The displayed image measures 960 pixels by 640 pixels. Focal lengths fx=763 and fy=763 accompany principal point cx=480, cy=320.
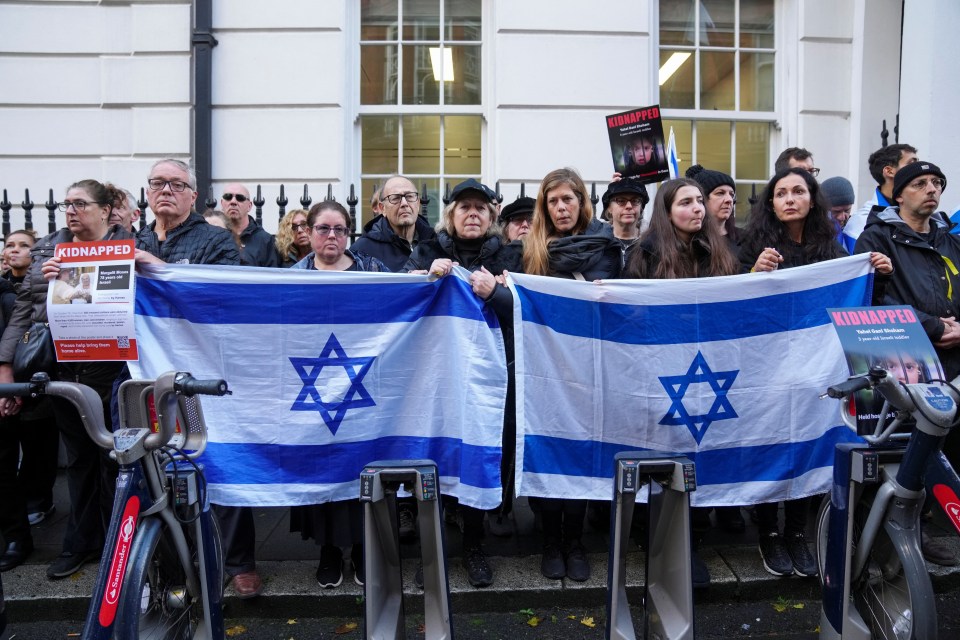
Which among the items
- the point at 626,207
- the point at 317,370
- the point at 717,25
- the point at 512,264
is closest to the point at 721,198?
the point at 626,207

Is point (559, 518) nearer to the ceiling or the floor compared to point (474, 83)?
nearer to the floor

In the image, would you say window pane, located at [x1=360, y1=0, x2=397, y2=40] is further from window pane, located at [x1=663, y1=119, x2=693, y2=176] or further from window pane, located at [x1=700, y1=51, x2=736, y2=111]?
window pane, located at [x1=700, y1=51, x2=736, y2=111]

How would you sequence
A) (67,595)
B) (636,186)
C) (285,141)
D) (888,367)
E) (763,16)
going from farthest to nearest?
(763,16) → (285,141) → (636,186) → (67,595) → (888,367)

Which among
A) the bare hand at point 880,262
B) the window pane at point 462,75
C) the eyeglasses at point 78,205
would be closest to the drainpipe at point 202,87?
the window pane at point 462,75

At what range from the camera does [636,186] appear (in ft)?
16.6

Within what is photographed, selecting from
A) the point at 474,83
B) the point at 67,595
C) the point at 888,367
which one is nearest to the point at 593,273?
the point at 888,367

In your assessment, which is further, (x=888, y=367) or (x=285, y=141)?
(x=285, y=141)

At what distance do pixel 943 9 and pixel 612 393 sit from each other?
6.04 m

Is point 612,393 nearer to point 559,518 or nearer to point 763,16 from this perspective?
point 559,518

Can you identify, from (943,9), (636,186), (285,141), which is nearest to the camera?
(636,186)

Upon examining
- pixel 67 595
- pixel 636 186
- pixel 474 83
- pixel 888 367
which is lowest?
pixel 67 595

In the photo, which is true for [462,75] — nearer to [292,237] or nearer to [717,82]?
[717,82]

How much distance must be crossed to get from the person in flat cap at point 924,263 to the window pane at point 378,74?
5439mm

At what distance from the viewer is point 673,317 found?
157 inches
